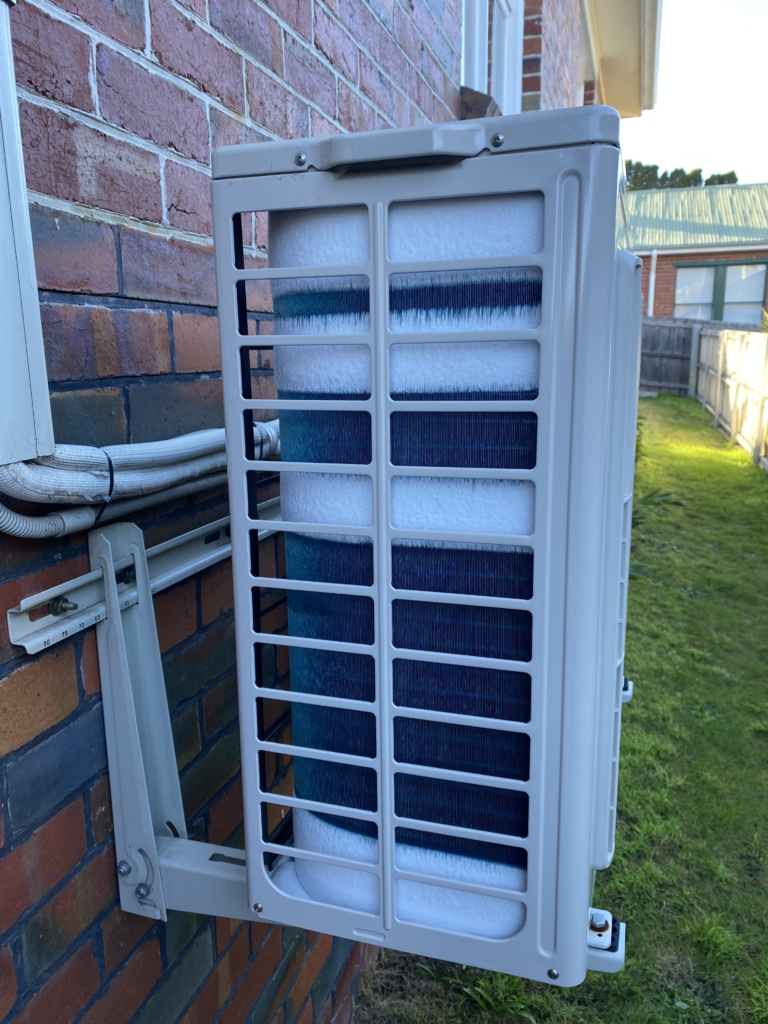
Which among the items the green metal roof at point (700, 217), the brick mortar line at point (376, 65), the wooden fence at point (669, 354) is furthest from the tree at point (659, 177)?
the brick mortar line at point (376, 65)

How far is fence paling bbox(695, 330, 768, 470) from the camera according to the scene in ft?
26.4

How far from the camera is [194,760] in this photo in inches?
47.8

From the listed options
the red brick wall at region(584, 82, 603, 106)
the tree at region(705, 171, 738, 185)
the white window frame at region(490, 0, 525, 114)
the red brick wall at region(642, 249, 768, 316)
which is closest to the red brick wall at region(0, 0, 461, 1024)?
the white window frame at region(490, 0, 525, 114)

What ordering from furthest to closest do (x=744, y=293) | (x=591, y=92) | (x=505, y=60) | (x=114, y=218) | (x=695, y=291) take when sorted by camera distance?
1. (x=695, y=291)
2. (x=744, y=293)
3. (x=591, y=92)
4. (x=505, y=60)
5. (x=114, y=218)

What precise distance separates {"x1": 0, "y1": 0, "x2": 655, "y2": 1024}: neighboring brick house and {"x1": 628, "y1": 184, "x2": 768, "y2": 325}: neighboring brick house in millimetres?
17688

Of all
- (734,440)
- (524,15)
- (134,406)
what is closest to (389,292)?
(134,406)

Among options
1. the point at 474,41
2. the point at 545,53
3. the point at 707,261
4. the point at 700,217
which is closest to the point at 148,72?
the point at 474,41

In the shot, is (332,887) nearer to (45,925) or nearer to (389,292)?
(45,925)

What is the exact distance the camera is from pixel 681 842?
2738 millimetres

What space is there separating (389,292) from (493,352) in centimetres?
12

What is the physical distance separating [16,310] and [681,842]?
2.87 m

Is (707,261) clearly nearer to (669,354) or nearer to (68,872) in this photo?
(669,354)

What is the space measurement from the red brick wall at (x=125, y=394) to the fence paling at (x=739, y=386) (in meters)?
7.83

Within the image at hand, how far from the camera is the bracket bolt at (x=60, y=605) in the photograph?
0.86 meters
